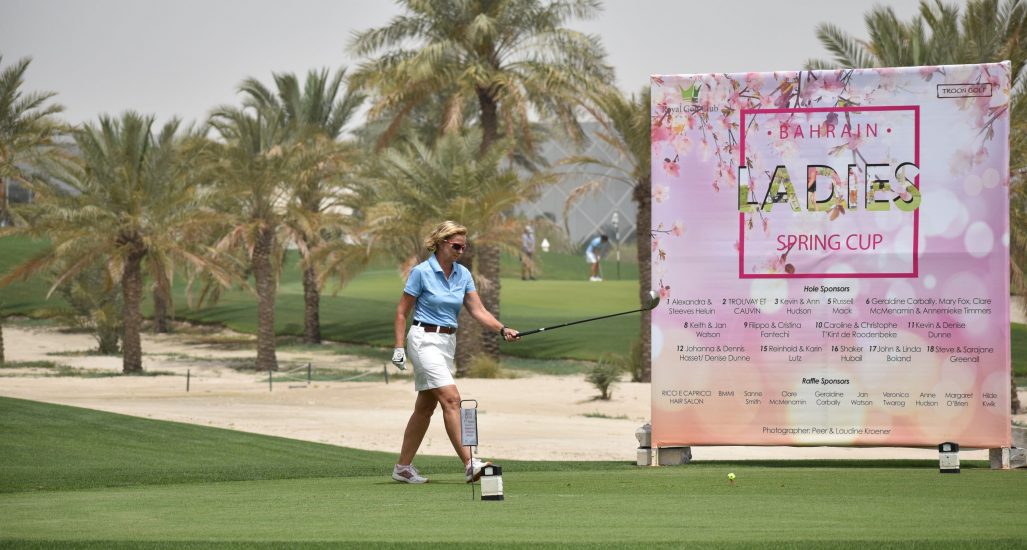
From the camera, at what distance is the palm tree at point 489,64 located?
36562 mm

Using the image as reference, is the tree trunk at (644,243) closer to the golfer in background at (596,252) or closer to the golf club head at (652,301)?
the golf club head at (652,301)

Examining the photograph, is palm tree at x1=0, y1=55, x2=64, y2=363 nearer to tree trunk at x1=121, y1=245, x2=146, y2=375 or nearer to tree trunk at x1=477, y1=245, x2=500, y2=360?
tree trunk at x1=121, y1=245, x2=146, y2=375

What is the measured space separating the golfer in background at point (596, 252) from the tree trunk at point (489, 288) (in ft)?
127

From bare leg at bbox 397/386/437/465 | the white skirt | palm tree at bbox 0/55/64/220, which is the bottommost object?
bare leg at bbox 397/386/437/465

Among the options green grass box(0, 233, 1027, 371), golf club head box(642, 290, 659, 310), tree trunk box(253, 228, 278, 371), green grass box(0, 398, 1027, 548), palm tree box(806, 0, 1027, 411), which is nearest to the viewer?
green grass box(0, 398, 1027, 548)

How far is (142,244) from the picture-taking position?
3300 centimetres

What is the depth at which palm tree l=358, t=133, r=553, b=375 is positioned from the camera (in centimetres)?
3278

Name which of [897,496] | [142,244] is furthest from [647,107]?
[897,496]

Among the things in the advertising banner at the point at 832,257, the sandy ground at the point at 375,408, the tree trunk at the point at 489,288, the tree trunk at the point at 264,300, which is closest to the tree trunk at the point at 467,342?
the tree trunk at the point at 489,288

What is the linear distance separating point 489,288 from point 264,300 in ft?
19.2

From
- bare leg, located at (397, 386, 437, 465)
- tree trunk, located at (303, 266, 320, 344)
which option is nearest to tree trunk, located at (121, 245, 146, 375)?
tree trunk, located at (303, 266, 320, 344)

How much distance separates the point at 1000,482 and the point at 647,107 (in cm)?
2221

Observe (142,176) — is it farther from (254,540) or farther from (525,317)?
(254,540)

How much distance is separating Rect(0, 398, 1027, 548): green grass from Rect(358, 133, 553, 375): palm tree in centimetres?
1934
